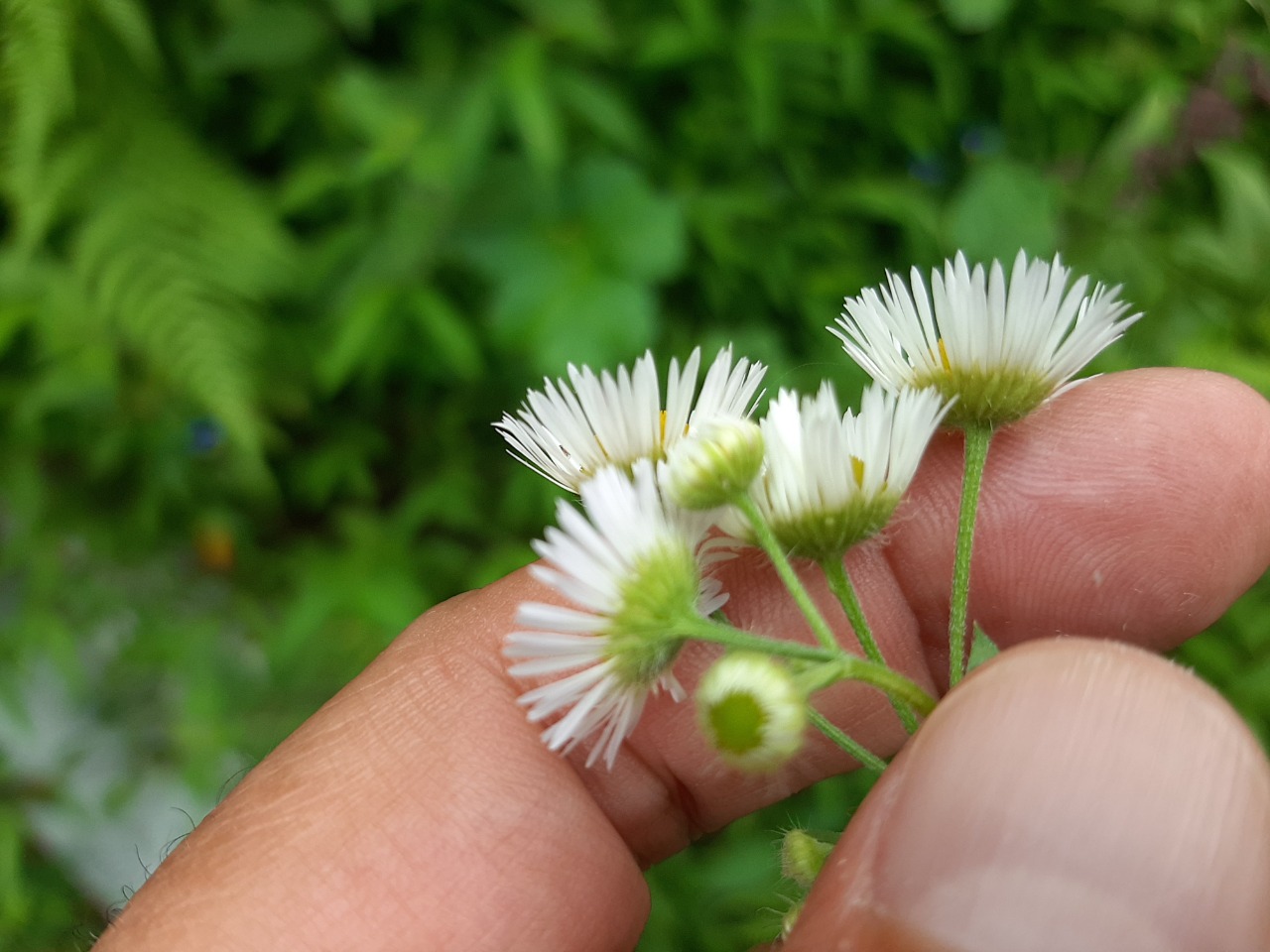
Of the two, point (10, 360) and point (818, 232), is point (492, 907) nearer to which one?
point (818, 232)

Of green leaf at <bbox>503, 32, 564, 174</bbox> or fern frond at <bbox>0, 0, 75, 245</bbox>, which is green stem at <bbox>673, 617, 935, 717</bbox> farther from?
fern frond at <bbox>0, 0, 75, 245</bbox>

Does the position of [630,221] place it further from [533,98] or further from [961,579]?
[961,579]

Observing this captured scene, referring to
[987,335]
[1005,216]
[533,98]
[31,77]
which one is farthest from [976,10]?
[31,77]

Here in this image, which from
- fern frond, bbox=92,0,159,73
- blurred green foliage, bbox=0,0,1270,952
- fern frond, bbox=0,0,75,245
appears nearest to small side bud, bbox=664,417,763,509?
blurred green foliage, bbox=0,0,1270,952

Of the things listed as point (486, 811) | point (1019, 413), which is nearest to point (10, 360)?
point (486, 811)

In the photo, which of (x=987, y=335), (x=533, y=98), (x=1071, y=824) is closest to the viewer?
(x=1071, y=824)

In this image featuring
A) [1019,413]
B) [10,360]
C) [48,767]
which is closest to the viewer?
[1019,413]
